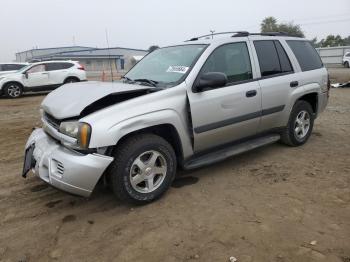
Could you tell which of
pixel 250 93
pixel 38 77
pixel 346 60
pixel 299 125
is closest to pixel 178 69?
pixel 250 93

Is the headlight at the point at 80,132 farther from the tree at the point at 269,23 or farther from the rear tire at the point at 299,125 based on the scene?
the tree at the point at 269,23

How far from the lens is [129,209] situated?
12.6ft

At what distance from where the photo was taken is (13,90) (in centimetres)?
1570

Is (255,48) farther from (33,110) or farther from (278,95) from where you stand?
(33,110)

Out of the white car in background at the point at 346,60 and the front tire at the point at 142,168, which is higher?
the front tire at the point at 142,168

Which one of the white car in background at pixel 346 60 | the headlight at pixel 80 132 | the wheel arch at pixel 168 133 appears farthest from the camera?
the white car in background at pixel 346 60

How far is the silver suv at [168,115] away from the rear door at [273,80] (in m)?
0.01

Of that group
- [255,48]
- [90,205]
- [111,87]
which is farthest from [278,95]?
[90,205]

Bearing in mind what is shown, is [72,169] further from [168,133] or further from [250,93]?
[250,93]

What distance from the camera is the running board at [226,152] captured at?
14.0 feet

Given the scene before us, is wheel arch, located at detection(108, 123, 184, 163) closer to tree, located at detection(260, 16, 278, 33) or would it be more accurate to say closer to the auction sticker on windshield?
the auction sticker on windshield

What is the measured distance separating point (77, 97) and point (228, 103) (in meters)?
1.77

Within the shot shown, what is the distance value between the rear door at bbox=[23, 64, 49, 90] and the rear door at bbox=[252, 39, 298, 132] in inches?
514

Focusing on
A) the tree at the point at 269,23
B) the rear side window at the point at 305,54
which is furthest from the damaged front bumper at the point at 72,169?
the tree at the point at 269,23
